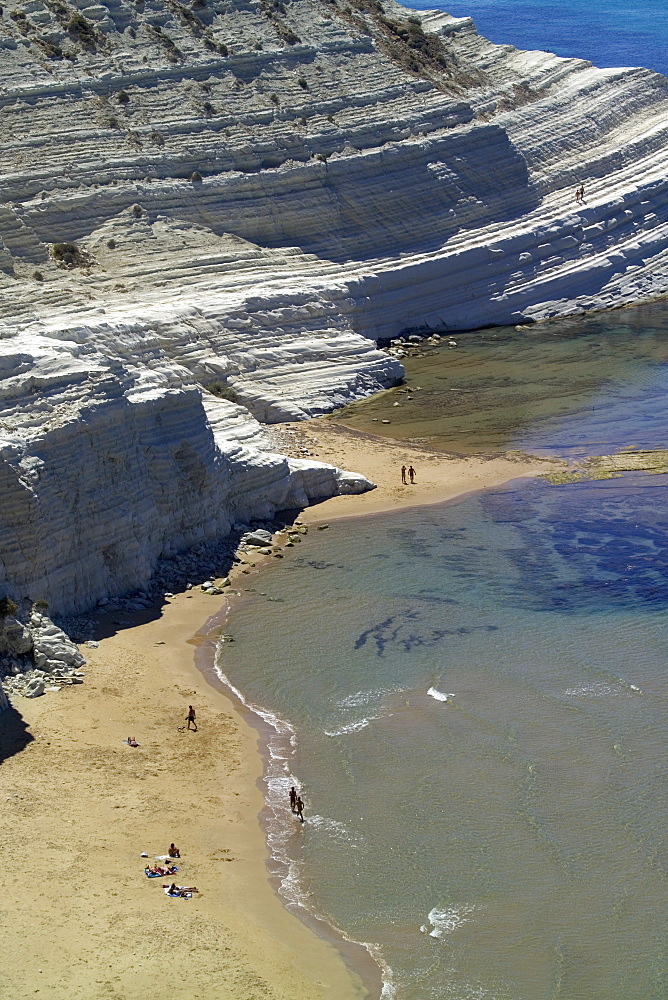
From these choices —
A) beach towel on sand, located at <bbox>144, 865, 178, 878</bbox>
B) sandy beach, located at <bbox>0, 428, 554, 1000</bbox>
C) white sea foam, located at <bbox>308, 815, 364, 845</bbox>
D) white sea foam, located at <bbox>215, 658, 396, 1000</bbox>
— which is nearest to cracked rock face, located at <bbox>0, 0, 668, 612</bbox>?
sandy beach, located at <bbox>0, 428, 554, 1000</bbox>

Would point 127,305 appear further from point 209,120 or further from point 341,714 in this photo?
point 341,714

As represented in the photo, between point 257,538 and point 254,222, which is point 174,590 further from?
point 254,222

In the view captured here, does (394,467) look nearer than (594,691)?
No

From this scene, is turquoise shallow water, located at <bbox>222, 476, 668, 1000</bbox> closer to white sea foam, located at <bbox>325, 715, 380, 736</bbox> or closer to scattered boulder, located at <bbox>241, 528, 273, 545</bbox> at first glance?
white sea foam, located at <bbox>325, 715, 380, 736</bbox>

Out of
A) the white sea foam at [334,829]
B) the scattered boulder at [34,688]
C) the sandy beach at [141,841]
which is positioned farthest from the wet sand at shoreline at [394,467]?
the white sea foam at [334,829]

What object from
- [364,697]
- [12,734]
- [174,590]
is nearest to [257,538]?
[174,590]

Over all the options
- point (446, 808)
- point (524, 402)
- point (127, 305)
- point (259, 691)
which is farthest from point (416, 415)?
point (446, 808)

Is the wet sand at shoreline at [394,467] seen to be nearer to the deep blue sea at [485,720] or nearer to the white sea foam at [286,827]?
the deep blue sea at [485,720]
